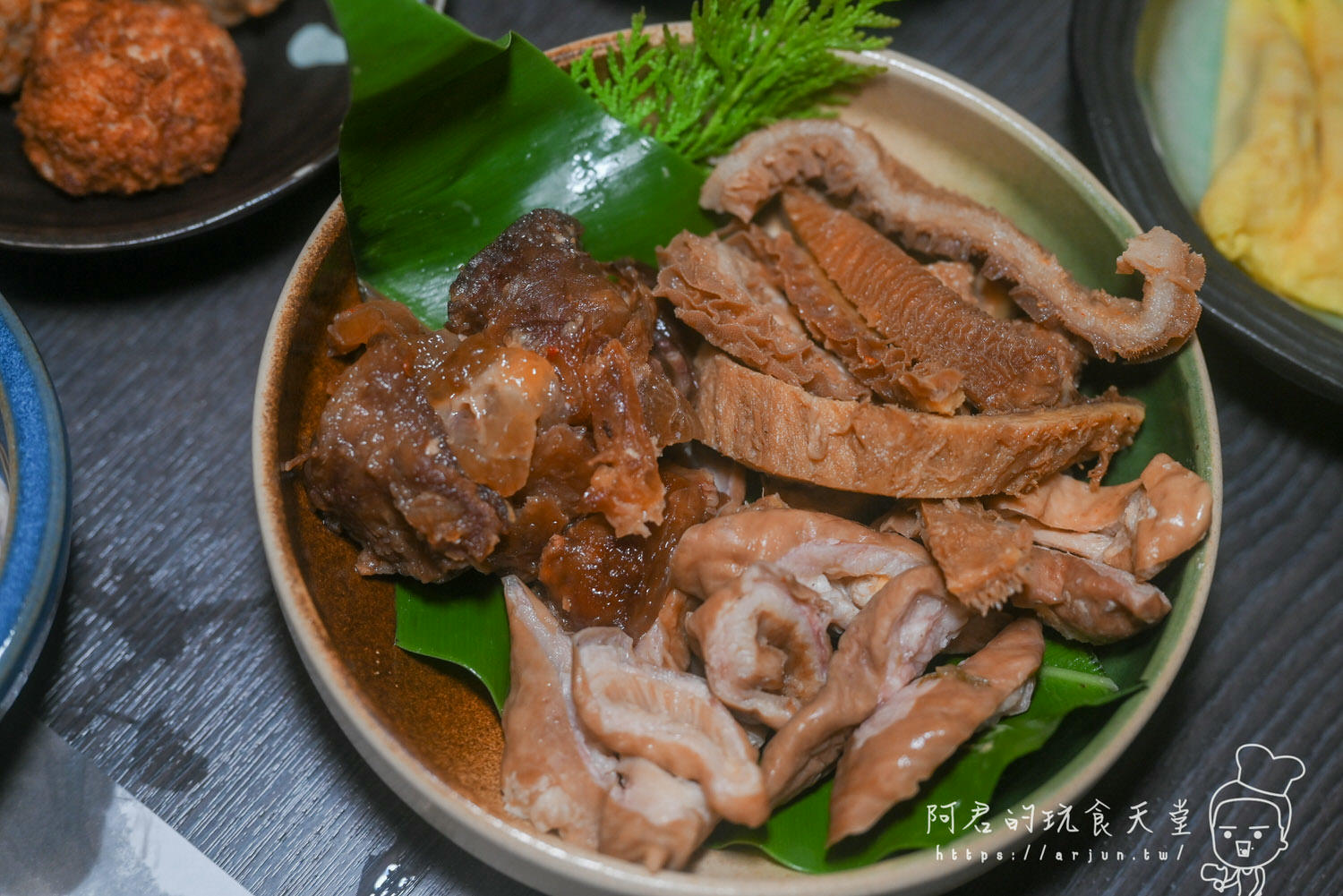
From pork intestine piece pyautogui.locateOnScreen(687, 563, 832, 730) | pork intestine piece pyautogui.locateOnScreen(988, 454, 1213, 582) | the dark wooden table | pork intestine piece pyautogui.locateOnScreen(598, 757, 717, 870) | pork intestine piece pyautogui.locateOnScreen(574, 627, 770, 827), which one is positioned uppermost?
pork intestine piece pyautogui.locateOnScreen(988, 454, 1213, 582)

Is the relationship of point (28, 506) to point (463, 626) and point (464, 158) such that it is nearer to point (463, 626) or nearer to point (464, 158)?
point (463, 626)

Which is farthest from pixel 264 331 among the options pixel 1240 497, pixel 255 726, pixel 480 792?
pixel 1240 497

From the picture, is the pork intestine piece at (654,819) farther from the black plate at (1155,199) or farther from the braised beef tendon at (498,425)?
the black plate at (1155,199)

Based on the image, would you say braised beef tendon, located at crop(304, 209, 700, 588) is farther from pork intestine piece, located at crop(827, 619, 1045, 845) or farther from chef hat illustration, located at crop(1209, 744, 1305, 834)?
chef hat illustration, located at crop(1209, 744, 1305, 834)

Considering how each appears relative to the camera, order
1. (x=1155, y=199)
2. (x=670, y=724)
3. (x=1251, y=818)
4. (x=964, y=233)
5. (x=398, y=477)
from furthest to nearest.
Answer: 1. (x=1155, y=199)
2. (x=1251, y=818)
3. (x=964, y=233)
4. (x=398, y=477)
5. (x=670, y=724)

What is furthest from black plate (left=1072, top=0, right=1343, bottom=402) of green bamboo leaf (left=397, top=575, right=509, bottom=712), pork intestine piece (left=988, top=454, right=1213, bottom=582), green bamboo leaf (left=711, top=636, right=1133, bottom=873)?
green bamboo leaf (left=397, top=575, right=509, bottom=712)

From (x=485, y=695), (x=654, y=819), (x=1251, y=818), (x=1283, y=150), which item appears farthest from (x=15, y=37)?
(x=1251, y=818)

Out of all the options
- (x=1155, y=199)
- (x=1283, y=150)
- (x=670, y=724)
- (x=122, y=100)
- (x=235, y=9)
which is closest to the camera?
(x=670, y=724)
